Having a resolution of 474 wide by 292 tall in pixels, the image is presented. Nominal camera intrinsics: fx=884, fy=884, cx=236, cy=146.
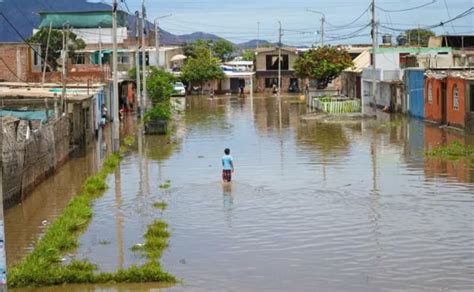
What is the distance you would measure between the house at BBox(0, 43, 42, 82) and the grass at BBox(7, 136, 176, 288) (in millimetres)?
38392

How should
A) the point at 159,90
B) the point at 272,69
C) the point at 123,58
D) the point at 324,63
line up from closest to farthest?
the point at 159,90
the point at 324,63
the point at 123,58
the point at 272,69

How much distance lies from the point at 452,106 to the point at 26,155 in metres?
25.7

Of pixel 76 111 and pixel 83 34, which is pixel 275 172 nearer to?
pixel 76 111

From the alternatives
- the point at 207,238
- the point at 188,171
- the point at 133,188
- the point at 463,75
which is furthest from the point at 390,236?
the point at 463,75

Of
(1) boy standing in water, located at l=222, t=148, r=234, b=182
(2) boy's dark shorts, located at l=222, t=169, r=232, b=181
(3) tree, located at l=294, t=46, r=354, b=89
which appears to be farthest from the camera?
(3) tree, located at l=294, t=46, r=354, b=89

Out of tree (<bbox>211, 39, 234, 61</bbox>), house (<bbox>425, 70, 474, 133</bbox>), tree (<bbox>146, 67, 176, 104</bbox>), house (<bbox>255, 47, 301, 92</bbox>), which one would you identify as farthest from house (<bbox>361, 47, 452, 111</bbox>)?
tree (<bbox>211, 39, 234, 61</bbox>)

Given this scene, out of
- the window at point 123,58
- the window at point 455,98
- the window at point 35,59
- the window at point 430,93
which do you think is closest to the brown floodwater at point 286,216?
the window at point 455,98

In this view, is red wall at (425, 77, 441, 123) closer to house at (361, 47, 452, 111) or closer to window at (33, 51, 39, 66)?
house at (361, 47, 452, 111)

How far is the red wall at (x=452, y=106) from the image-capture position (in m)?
40.8

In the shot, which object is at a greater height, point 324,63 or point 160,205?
point 324,63

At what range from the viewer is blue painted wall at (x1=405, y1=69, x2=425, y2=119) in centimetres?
4956

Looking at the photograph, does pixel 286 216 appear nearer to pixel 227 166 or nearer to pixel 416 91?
pixel 227 166

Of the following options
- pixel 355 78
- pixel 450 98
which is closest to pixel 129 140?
pixel 450 98

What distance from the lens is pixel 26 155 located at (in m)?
22.9
